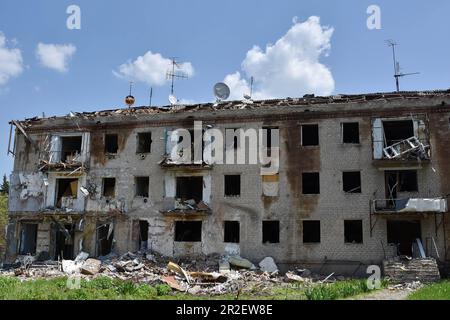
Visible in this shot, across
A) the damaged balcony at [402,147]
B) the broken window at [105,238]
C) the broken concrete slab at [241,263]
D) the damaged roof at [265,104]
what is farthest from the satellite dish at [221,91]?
the broken window at [105,238]

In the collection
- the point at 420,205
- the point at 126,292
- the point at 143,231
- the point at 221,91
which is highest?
the point at 221,91

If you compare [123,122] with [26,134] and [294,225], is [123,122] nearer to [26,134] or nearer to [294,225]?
[26,134]

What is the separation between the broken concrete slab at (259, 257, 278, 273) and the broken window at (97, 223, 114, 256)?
9639 millimetres

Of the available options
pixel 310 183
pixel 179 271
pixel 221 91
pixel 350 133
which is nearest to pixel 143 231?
pixel 179 271

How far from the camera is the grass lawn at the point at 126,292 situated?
1666 cm

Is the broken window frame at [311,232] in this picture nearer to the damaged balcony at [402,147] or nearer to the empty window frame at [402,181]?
the empty window frame at [402,181]

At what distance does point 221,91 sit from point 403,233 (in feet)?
46.4

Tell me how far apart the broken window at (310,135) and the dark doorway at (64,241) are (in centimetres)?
1564

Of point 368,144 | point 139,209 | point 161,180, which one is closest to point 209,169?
point 161,180

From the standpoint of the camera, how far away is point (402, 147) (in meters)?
25.1

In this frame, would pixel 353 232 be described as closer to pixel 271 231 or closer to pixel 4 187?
pixel 271 231

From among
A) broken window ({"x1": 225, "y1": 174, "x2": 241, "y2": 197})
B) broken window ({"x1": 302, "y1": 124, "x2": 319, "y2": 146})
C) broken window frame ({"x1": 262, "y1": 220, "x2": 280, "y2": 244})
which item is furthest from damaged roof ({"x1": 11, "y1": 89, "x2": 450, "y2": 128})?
broken window frame ({"x1": 262, "y1": 220, "x2": 280, "y2": 244})

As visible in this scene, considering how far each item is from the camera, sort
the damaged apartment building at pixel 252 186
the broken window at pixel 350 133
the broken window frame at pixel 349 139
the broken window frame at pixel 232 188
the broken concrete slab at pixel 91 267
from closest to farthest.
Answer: the broken concrete slab at pixel 91 267
the damaged apartment building at pixel 252 186
the broken window frame at pixel 349 139
the broken window frame at pixel 232 188
the broken window at pixel 350 133

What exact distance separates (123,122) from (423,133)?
18051 mm
